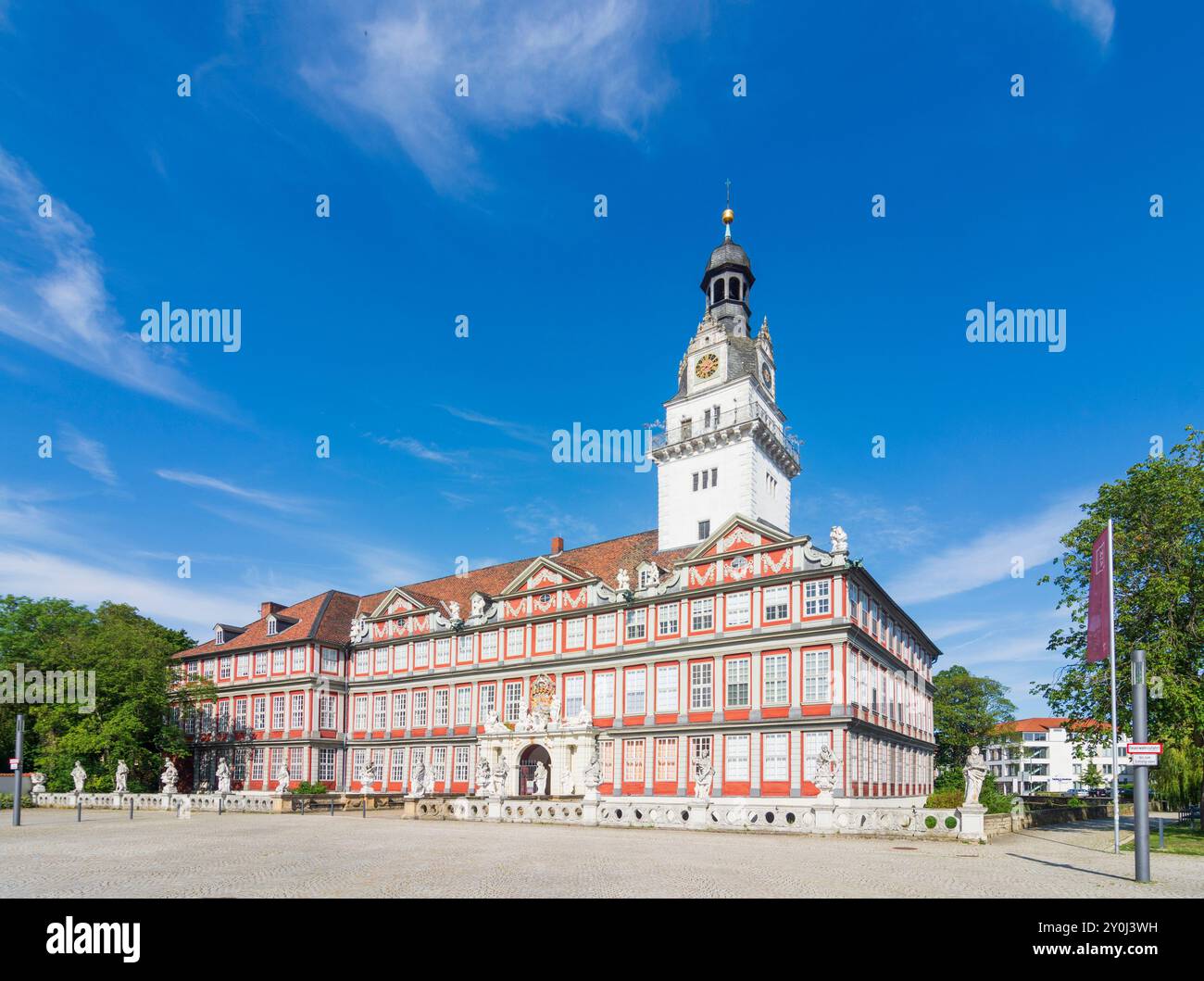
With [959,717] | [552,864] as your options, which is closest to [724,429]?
[552,864]

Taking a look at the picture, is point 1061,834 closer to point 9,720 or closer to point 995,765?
point 9,720

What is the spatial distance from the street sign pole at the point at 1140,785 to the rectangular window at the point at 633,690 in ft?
103

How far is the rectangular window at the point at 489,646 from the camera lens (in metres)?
56.4

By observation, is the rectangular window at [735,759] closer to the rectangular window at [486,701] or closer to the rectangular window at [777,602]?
the rectangular window at [777,602]

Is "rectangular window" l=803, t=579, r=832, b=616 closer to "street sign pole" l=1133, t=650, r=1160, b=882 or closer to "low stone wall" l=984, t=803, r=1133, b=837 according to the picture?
"low stone wall" l=984, t=803, r=1133, b=837

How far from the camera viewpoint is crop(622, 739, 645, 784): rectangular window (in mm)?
47250

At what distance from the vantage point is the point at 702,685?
46062mm

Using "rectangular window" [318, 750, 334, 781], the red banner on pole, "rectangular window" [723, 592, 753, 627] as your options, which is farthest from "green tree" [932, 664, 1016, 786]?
the red banner on pole

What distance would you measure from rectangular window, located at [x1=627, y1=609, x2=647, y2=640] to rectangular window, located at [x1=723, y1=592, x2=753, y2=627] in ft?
17.3

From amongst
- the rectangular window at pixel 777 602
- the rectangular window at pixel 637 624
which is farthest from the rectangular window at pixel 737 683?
the rectangular window at pixel 637 624

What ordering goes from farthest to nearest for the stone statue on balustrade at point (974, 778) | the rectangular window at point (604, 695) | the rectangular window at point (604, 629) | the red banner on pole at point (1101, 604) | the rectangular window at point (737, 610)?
the rectangular window at point (604, 629)
the rectangular window at point (604, 695)
the rectangular window at point (737, 610)
the stone statue on balustrade at point (974, 778)
the red banner on pole at point (1101, 604)

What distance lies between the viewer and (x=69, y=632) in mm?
65062

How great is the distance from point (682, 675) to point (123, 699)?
3727cm
